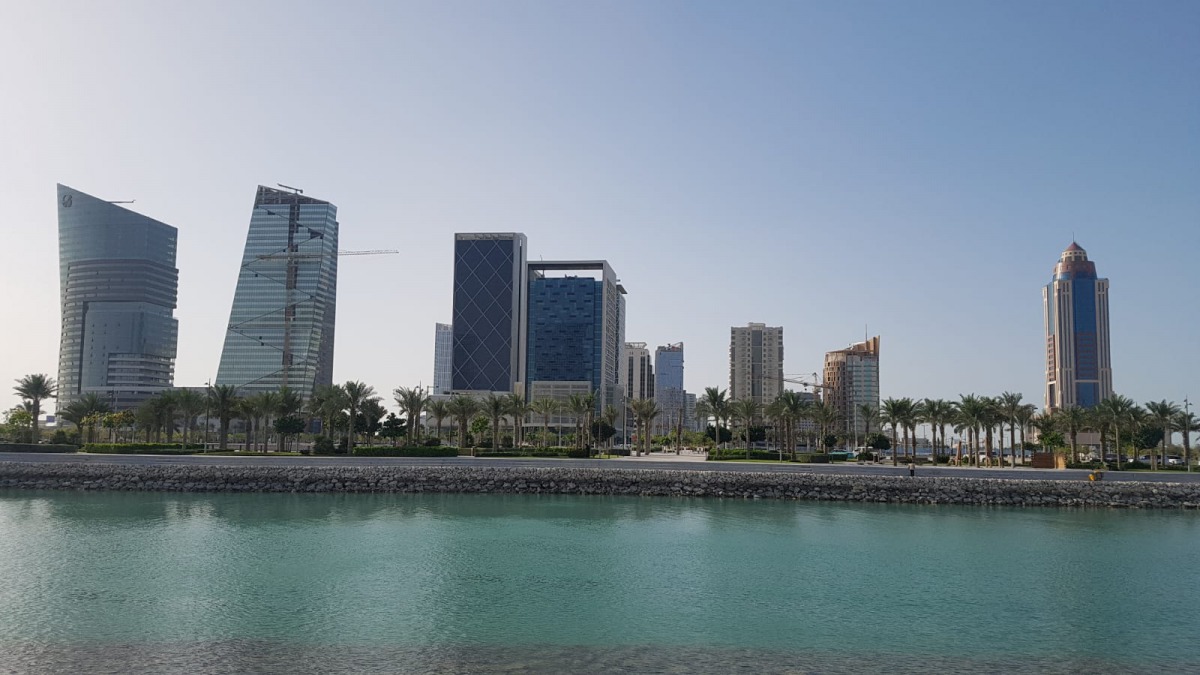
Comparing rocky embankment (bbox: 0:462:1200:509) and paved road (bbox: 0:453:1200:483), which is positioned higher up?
paved road (bbox: 0:453:1200:483)

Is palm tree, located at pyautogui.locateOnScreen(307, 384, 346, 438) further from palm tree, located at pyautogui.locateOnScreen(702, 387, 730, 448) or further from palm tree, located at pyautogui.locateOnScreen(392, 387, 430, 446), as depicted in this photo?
palm tree, located at pyautogui.locateOnScreen(702, 387, 730, 448)

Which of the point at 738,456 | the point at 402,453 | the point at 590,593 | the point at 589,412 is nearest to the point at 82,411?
the point at 402,453

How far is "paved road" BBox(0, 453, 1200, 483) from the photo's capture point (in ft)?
217

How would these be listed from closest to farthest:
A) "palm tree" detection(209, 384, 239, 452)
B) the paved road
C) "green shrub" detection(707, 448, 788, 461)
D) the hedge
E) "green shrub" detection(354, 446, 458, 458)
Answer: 1. the paved road
2. "green shrub" detection(354, 446, 458, 458)
3. the hedge
4. "green shrub" detection(707, 448, 788, 461)
5. "palm tree" detection(209, 384, 239, 452)

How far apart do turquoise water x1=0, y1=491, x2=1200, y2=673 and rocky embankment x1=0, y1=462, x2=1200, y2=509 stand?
9090mm

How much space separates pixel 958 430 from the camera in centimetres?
9850

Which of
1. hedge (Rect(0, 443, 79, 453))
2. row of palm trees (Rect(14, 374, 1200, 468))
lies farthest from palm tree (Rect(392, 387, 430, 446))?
hedge (Rect(0, 443, 79, 453))

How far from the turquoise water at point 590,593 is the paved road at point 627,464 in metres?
14.4

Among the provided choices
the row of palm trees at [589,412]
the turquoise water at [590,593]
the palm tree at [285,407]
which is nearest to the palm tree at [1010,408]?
the row of palm trees at [589,412]

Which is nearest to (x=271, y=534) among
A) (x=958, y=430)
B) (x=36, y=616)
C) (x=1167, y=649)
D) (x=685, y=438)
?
(x=36, y=616)

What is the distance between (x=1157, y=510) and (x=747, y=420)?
4320 cm

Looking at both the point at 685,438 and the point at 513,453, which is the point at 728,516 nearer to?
the point at 513,453

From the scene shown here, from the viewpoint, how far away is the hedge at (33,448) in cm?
8136

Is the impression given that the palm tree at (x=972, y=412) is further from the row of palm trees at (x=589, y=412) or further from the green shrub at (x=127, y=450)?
the green shrub at (x=127, y=450)
